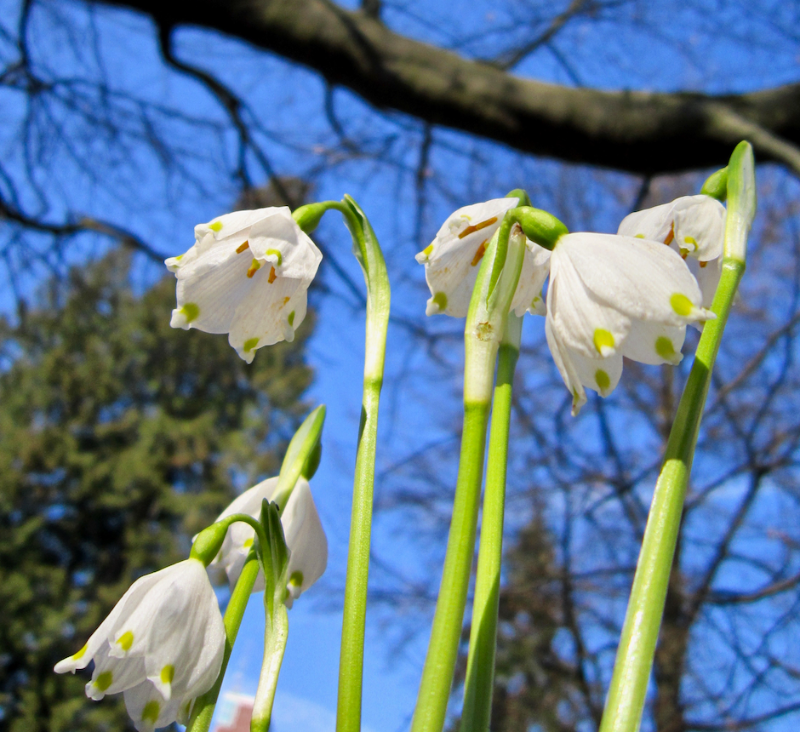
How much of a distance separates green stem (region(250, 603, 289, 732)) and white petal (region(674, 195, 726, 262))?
0.32 meters

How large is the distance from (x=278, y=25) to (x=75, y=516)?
39.5 feet

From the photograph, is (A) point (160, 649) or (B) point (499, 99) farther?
(B) point (499, 99)

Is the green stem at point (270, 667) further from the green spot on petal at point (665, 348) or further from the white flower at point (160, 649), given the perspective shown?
the green spot on petal at point (665, 348)

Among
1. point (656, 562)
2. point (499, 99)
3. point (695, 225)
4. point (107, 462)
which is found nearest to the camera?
point (656, 562)

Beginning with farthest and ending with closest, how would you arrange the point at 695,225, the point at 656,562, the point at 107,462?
the point at 107,462
the point at 695,225
the point at 656,562

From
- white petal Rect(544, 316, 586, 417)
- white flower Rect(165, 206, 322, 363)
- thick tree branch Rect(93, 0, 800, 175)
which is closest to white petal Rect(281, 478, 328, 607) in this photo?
white flower Rect(165, 206, 322, 363)

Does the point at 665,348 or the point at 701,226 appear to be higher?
the point at 701,226

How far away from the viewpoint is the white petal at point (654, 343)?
0.40 m

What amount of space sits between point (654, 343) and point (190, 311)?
0.95 ft

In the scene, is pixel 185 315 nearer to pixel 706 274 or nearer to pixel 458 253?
pixel 458 253

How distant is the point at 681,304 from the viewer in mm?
377

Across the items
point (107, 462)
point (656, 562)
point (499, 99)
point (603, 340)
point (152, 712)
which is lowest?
point (152, 712)

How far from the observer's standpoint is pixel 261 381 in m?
13.3

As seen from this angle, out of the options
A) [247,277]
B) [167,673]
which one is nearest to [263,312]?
[247,277]
